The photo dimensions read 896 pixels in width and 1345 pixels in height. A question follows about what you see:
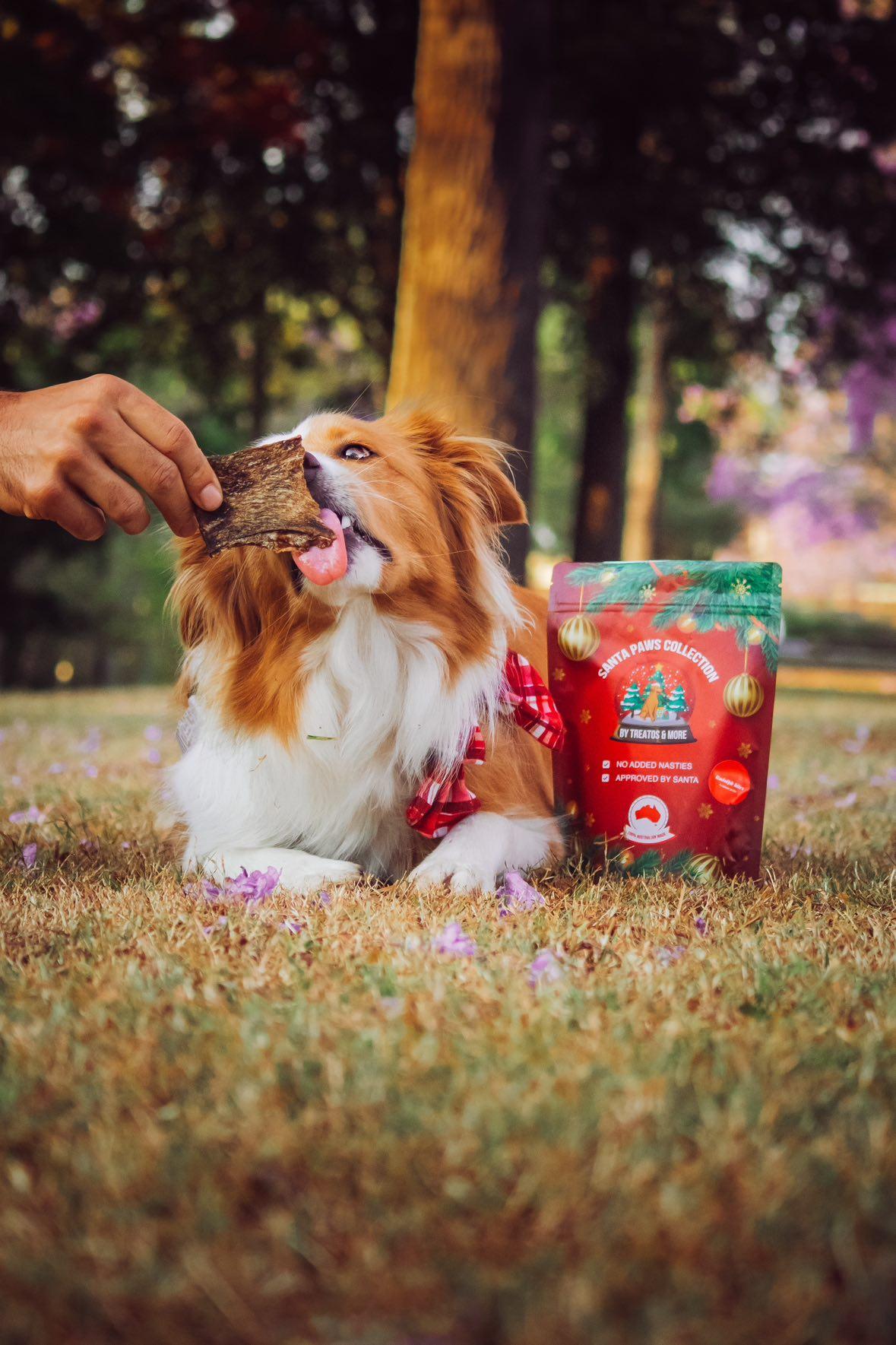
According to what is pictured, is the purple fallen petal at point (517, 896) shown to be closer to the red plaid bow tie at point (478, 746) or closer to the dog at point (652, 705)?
the red plaid bow tie at point (478, 746)

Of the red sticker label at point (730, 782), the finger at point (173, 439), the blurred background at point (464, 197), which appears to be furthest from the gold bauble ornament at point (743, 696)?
the blurred background at point (464, 197)

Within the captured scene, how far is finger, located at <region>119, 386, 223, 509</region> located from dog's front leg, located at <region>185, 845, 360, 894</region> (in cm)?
87

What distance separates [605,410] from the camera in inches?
415

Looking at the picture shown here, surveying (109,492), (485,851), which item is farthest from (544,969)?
(109,492)

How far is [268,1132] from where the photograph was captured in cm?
130

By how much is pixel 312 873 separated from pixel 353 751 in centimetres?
33

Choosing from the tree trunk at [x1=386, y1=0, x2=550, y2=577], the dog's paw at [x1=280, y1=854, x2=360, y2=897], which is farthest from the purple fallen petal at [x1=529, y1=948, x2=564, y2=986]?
the tree trunk at [x1=386, y1=0, x2=550, y2=577]

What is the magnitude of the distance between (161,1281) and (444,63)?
250 inches

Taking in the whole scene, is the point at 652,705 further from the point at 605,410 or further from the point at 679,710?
the point at 605,410

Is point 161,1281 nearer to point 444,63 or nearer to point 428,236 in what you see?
Result: point 428,236

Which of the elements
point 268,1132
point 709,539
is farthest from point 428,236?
point 709,539

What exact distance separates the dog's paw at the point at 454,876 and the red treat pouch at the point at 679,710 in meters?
0.42

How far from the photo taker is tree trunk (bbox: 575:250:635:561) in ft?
33.3

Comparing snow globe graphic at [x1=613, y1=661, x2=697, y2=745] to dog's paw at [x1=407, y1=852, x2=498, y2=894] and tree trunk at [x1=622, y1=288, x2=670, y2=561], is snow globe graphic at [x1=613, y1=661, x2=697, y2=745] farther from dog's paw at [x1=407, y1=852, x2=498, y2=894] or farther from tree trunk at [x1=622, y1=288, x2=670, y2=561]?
tree trunk at [x1=622, y1=288, x2=670, y2=561]
